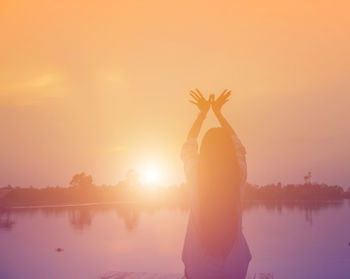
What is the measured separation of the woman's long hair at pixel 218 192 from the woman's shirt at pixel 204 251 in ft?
0.21

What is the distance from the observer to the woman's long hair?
2.70 meters

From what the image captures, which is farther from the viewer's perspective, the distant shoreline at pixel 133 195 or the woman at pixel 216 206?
the distant shoreline at pixel 133 195

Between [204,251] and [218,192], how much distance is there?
49 centimetres

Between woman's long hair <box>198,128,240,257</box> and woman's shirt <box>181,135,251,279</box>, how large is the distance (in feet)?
0.21

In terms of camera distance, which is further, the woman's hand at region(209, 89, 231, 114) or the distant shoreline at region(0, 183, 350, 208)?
the distant shoreline at region(0, 183, 350, 208)

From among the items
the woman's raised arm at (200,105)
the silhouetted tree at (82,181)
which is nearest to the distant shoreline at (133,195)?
the silhouetted tree at (82,181)

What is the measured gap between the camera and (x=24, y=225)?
31297 millimetres

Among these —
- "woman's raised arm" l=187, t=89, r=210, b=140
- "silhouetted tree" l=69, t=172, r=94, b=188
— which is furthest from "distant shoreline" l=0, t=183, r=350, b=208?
"woman's raised arm" l=187, t=89, r=210, b=140

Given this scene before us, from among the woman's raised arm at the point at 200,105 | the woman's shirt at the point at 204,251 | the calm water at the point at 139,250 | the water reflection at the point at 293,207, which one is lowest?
the water reflection at the point at 293,207

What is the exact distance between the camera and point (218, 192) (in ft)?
Answer: 8.85

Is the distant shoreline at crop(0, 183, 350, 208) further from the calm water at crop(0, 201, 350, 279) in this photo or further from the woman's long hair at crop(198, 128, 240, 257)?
the woman's long hair at crop(198, 128, 240, 257)

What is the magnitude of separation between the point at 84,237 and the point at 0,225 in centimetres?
1028

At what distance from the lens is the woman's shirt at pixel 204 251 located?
112 inches

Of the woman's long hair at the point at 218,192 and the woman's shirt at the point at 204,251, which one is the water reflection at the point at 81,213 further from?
the woman's long hair at the point at 218,192
